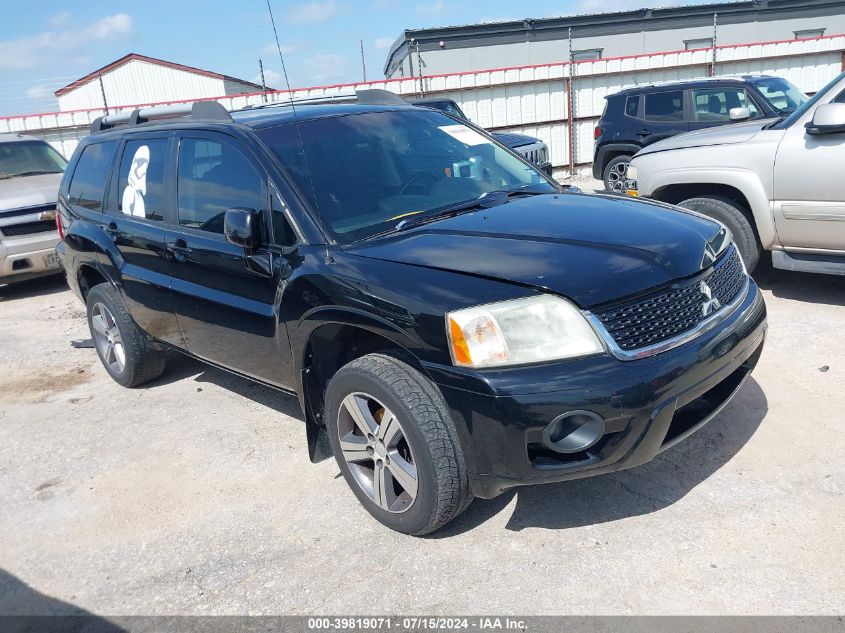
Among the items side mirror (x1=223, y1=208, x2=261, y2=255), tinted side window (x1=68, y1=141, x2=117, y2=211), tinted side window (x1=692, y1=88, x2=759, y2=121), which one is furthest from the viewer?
tinted side window (x1=692, y1=88, x2=759, y2=121)

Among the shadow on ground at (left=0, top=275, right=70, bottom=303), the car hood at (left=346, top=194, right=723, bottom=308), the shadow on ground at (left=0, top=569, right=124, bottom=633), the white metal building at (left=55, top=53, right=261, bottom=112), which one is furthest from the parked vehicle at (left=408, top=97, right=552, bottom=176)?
the white metal building at (left=55, top=53, right=261, bottom=112)

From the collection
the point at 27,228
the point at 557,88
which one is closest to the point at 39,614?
the point at 27,228

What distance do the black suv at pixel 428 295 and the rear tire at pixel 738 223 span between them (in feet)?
7.29

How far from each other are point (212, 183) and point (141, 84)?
2984 cm

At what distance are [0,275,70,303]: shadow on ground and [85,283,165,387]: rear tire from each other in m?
4.19

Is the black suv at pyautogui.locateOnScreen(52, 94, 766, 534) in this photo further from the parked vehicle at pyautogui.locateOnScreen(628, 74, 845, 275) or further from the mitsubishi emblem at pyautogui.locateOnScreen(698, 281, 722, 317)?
the parked vehicle at pyautogui.locateOnScreen(628, 74, 845, 275)

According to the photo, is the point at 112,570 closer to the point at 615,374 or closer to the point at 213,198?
the point at 213,198

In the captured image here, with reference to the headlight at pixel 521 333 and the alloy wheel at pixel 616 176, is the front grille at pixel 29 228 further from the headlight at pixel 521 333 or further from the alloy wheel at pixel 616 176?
the alloy wheel at pixel 616 176

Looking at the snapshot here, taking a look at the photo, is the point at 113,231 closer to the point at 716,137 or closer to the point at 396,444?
the point at 396,444

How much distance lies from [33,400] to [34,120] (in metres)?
11.9

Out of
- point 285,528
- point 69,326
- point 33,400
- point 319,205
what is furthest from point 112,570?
point 69,326

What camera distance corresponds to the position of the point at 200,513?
3.39 meters

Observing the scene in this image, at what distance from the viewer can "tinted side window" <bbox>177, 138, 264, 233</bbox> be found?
11.3 feet

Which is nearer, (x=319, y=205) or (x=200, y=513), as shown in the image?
(x=319, y=205)
